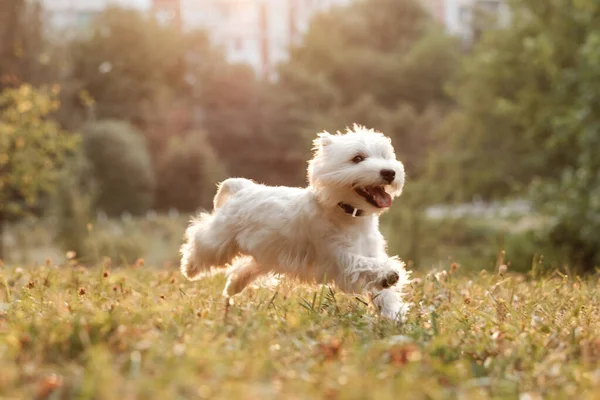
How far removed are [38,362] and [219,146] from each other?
5464cm

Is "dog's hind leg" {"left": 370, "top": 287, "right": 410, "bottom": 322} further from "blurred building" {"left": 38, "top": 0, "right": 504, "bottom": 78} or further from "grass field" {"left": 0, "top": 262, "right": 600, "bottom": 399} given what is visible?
"blurred building" {"left": 38, "top": 0, "right": 504, "bottom": 78}

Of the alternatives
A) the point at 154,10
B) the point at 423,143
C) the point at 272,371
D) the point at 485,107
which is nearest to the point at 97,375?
the point at 272,371

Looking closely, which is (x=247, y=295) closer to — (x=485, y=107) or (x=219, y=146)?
(x=485, y=107)

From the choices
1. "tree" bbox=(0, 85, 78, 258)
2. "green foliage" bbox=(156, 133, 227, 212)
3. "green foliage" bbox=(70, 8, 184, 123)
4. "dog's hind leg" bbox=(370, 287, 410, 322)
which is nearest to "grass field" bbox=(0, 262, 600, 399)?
"dog's hind leg" bbox=(370, 287, 410, 322)

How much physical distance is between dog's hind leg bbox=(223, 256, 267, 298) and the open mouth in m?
1.41

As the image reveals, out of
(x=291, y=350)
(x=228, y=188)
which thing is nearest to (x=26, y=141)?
(x=228, y=188)

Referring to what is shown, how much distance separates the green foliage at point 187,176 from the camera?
4903 centimetres

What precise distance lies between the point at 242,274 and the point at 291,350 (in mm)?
3000

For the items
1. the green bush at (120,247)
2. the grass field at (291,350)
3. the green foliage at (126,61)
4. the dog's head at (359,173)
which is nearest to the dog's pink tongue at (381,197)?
the dog's head at (359,173)

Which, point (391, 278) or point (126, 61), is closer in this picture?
point (391, 278)

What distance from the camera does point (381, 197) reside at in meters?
6.02

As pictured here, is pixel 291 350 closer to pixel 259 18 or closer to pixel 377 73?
pixel 377 73

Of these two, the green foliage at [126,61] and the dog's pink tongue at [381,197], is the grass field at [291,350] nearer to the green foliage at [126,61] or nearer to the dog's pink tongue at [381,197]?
the dog's pink tongue at [381,197]

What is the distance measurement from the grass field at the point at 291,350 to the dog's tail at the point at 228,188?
4.63 feet
